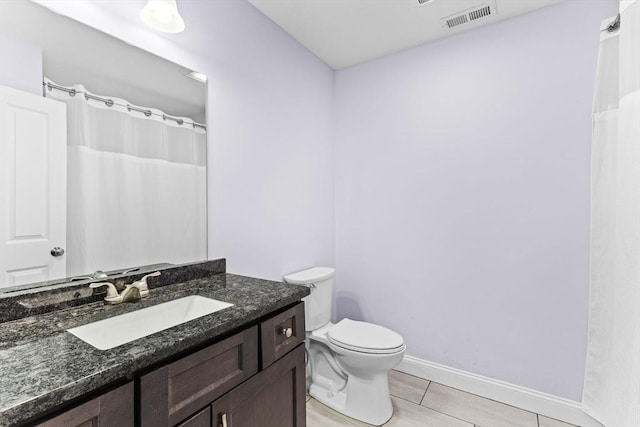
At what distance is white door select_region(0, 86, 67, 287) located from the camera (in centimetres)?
97

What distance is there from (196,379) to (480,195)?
196cm

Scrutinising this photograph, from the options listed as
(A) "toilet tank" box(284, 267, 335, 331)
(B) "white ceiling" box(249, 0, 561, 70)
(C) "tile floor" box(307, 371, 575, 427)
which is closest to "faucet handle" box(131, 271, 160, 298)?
(A) "toilet tank" box(284, 267, 335, 331)

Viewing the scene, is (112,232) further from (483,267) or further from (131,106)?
(483,267)

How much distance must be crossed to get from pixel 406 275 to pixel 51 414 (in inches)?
83.3

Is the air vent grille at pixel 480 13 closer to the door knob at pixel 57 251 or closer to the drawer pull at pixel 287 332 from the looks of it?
the drawer pull at pixel 287 332

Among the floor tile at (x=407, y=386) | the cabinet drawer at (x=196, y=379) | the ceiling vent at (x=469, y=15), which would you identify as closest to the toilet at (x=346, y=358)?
the floor tile at (x=407, y=386)

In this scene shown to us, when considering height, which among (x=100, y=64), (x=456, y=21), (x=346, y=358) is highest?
(x=456, y=21)

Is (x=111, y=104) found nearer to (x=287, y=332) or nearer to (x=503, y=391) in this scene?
(x=287, y=332)

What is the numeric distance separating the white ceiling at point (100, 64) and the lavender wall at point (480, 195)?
1.47 metres

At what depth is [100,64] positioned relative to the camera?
3.99ft

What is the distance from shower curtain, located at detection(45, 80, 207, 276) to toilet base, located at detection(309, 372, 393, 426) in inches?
47.3

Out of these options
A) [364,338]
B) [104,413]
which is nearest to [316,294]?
[364,338]

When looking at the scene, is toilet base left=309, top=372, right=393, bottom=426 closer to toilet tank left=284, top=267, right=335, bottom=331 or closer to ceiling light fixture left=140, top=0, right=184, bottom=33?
toilet tank left=284, top=267, right=335, bottom=331

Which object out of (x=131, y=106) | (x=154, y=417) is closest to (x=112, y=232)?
(x=131, y=106)
